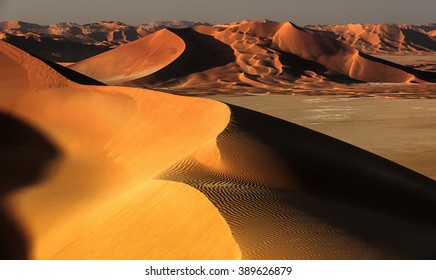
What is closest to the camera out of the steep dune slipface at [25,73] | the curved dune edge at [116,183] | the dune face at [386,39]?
the curved dune edge at [116,183]

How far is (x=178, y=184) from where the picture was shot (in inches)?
401

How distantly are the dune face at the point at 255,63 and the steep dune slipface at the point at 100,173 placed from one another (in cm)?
2931

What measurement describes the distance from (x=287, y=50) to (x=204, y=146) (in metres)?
52.6

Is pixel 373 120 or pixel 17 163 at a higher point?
pixel 17 163

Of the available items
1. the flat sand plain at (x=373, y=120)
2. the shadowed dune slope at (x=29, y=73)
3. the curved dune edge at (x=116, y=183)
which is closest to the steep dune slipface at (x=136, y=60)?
the flat sand plain at (x=373, y=120)

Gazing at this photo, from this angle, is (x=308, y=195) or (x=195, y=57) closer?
(x=308, y=195)

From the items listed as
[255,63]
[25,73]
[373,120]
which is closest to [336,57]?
[255,63]

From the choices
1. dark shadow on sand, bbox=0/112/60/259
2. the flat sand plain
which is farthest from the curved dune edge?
the flat sand plain

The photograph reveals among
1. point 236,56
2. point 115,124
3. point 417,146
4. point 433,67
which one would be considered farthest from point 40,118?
point 433,67

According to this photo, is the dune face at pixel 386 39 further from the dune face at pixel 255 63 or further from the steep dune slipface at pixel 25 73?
the steep dune slipface at pixel 25 73

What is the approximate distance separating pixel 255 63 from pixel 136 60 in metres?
11.4

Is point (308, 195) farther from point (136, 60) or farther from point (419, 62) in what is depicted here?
point (419, 62)

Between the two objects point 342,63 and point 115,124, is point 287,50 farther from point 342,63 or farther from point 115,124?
point 115,124

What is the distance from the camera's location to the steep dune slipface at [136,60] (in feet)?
190
